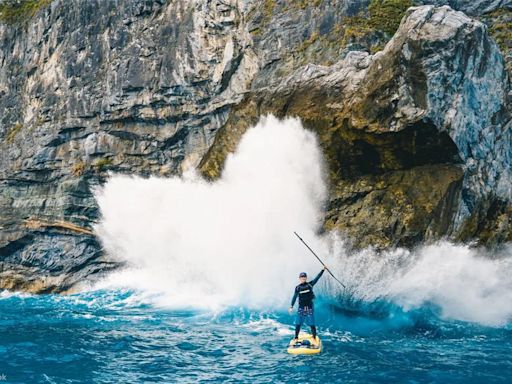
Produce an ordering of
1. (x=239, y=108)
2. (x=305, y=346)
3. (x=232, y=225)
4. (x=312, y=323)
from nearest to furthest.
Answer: (x=305, y=346) < (x=312, y=323) < (x=232, y=225) < (x=239, y=108)

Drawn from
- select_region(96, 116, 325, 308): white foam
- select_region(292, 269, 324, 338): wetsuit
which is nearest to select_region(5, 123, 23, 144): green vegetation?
select_region(96, 116, 325, 308): white foam

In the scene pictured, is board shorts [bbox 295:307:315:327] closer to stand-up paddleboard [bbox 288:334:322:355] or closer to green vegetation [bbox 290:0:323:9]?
stand-up paddleboard [bbox 288:334:322:355]

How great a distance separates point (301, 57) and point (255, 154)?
6.12m

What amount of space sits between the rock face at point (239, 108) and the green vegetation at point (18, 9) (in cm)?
54

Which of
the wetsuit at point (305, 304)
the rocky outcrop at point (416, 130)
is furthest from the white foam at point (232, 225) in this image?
the wetsuit at point (305, 304)

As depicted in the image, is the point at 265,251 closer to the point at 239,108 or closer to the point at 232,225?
the point at 232,225

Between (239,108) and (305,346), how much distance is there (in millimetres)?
13700

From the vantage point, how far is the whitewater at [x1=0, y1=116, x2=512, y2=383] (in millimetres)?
15117

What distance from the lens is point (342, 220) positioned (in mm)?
22594

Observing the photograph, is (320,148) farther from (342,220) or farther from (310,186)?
(342,220)

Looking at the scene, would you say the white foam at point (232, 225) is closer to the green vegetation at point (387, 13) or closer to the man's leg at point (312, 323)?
the man's leg at point (312, 323)

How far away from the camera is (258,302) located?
23250mm

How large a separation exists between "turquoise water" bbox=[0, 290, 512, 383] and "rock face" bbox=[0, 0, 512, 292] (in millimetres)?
3603

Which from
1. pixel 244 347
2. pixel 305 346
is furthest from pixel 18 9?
pixel 305 346
